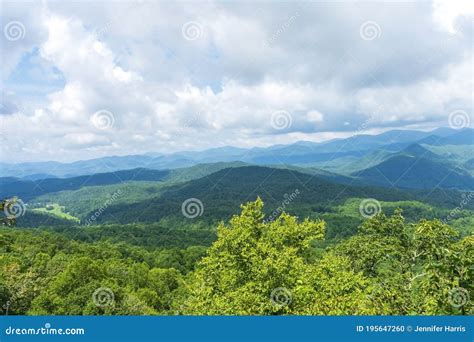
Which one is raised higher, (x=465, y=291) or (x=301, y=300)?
(x=465, y=291)

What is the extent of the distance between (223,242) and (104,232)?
18424 cm

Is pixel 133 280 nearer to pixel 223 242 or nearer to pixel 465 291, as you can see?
pixel 223 242

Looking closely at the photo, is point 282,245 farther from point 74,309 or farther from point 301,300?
point 74,309

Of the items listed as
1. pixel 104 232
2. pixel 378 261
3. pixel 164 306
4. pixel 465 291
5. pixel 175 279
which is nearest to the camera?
pixel 465 291

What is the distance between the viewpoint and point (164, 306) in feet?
227

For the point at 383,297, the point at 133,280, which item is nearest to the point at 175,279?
the point at 133,280

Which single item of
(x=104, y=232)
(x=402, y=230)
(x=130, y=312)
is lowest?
(x=104, y=232)

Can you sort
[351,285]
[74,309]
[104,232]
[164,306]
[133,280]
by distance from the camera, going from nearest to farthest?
1. [351,285]
2. [74,309]
3. [164,306]
4. [133,280]
5. [104,232]

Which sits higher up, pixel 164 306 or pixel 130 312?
pixel 130 312

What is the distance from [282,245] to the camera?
78.2 ft

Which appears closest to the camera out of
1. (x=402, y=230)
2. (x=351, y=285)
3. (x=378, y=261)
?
(x=351, y=285)

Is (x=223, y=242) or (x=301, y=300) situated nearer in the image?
(x=301, y=300)

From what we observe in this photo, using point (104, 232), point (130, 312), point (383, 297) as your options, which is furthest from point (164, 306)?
point (104, 232)

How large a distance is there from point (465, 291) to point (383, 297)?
639cm
